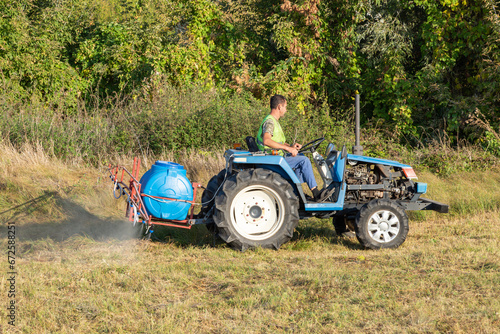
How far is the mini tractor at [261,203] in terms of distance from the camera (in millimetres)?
6168

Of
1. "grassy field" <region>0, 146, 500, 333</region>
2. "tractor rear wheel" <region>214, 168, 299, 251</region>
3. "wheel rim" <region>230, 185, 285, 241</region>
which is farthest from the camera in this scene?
"wheel rim" <region>230, 185, 285, 241</region>

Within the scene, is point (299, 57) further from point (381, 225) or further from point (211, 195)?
point (381, 225)

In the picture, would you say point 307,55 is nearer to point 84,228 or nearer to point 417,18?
point 417,18

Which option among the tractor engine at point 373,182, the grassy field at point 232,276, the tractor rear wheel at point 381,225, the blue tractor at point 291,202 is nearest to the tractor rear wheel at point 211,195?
the blue tractor at point 291,202

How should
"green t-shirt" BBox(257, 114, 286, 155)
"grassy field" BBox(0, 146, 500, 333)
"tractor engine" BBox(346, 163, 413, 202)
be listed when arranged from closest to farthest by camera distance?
"grassy field" BBox(0, 146, 500, 333) → "green t-shirt" BBox(257, 114, 286, 155) → "tractor engine" BBox(346, 163, 413, 202)

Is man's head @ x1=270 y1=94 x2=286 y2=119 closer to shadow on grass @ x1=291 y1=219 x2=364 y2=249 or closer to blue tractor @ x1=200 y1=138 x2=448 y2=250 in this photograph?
blue tractor @ x1=200 y1=138 x2=448 y2=250

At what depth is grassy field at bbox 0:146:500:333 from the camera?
413 cm

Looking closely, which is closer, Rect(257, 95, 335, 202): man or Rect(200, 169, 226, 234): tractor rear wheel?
Rect(257, 95, 335, 202): man

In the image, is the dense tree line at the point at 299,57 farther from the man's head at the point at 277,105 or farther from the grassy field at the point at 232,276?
the man's head at the point at 277,105

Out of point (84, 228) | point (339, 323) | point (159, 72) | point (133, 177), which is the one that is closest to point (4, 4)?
point (159, 72)

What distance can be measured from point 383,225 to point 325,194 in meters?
0.76

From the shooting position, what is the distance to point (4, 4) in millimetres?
13836

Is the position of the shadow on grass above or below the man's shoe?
below

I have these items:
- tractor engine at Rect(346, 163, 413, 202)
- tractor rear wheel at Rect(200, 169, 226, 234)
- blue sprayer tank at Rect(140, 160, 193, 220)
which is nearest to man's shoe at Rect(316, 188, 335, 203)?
tractor engine at Rect(346, 163, 413, 202)
